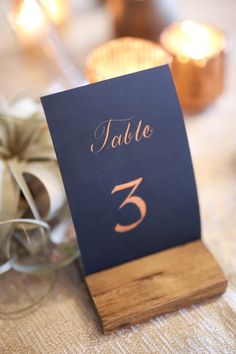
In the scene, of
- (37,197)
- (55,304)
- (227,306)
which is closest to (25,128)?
(37,197)

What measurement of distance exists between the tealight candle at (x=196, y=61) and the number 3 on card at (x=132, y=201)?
39cm

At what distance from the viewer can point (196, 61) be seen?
87cm

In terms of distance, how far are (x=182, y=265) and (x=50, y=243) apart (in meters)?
0.20

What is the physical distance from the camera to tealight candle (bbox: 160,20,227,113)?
2.87 ft

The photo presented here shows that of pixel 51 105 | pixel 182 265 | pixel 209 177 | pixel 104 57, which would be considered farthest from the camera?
pixel 104 57

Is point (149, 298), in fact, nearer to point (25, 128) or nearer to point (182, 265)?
point (182, 265)

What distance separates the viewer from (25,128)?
678 mm

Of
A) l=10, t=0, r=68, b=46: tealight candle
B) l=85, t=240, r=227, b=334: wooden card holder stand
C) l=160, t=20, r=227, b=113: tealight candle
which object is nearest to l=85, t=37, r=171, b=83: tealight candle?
l=160, t=20, r=227, b=113: tealight candle

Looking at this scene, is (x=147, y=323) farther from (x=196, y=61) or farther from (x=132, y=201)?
(x=196, y=61)

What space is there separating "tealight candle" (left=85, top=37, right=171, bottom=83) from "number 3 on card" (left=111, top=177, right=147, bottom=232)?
396mm

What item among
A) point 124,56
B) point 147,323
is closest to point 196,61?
point 124,56

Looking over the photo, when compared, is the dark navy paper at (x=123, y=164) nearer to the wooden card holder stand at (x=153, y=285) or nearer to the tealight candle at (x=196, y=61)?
the wooden card holder stand at (x=153, y=285)

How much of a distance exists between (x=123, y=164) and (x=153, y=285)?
0.54 feet

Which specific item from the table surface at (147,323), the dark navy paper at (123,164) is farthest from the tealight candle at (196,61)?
the dark navy paper at (123,164)
